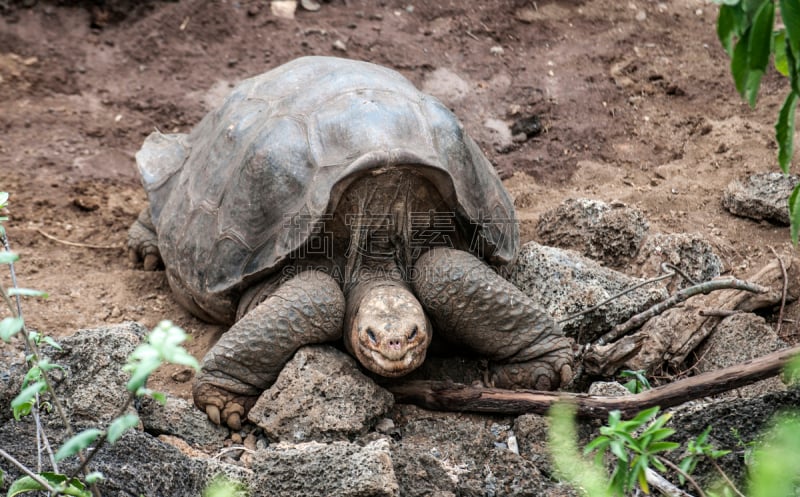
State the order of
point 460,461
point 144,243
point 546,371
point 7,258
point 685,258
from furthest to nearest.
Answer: point 144,243
point 685,258
point 546,371
point 460,461
point 7,258

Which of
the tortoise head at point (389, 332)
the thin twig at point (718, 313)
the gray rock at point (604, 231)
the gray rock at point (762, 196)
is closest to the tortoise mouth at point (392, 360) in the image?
the tortoise head at point (389, 332)

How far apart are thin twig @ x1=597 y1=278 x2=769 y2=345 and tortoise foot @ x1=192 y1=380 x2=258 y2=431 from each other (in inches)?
63.8

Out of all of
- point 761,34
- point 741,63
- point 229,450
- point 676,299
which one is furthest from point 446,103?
point 761,34

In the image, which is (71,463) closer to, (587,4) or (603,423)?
(603,423)

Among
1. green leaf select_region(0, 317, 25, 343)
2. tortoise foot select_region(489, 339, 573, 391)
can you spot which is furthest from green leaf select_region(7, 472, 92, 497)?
tortoise foot select_region(489, 339, 573, 391)

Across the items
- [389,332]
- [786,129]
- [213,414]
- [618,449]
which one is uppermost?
[786,129]

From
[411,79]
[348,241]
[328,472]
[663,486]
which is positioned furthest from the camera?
[411,79]

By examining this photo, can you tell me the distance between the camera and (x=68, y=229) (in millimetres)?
5473

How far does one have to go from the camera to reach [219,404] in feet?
12.3

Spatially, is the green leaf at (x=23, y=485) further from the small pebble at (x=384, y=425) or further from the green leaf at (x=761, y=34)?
the green leaf at (x=761, y=34)

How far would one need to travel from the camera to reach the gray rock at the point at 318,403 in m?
3.53

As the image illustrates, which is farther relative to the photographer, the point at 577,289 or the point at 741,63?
the point at 577,289

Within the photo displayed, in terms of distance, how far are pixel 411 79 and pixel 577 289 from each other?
3309mm

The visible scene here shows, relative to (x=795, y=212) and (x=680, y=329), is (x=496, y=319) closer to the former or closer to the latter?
(x=680, y=329)
